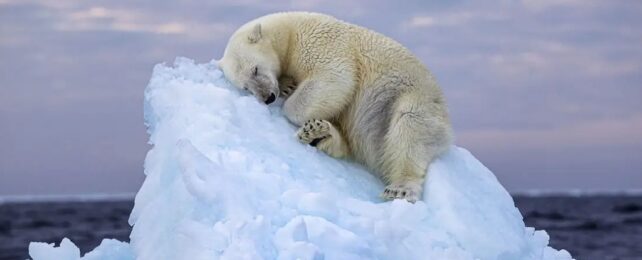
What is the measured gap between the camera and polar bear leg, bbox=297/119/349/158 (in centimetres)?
638

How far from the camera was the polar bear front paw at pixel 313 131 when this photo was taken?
6.38 m

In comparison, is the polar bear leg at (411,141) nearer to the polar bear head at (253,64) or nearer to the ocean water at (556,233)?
the polar bear head at (253,64)

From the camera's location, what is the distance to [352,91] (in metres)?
6.79

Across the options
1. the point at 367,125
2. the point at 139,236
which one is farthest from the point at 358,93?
the point at 139,236

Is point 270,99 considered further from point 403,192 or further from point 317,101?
point 403,192

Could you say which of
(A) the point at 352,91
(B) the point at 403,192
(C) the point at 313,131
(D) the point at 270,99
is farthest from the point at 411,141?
(D) the point at 270,99

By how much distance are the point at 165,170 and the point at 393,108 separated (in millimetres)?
1859

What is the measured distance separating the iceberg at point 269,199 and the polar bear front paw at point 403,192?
0.07 meters

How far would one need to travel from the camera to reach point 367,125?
674 centimetres

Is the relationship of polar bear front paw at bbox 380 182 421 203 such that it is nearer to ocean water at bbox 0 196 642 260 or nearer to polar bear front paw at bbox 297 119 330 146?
polar bear front paw at bbox 297 119 330 146

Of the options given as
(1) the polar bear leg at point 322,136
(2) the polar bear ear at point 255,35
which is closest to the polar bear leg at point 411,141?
(1) the polar bear leg at point 322,136

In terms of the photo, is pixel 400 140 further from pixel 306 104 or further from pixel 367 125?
pixel 306 104

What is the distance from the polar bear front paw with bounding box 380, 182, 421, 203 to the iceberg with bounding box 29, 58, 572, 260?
7cm

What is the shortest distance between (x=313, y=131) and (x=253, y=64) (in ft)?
2.67
